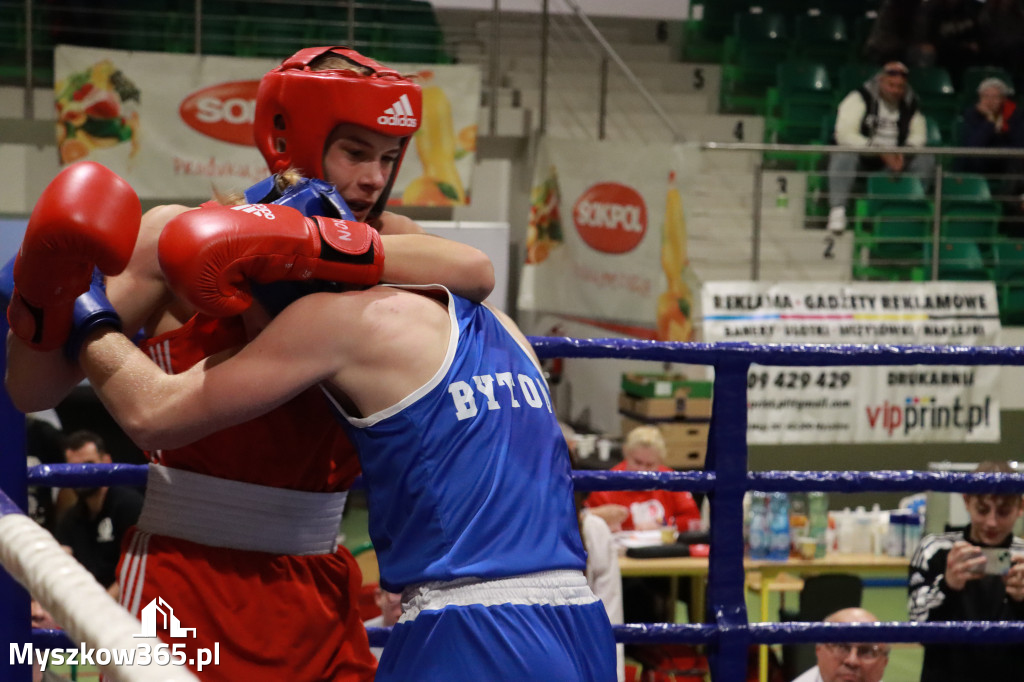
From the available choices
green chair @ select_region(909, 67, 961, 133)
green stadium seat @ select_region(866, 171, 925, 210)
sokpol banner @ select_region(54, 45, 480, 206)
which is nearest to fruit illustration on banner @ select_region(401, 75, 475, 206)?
sokpol banner @ select_region(54, 45, 480, 206)

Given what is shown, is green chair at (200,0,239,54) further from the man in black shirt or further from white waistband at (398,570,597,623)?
white waistband at (398,570,597,623)

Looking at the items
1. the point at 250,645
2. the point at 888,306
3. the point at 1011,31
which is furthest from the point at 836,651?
the point at 1011,31

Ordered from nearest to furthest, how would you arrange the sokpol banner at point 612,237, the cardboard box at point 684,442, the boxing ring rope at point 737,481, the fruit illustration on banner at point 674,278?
1. the boxing ring rope at point 737,481
2. the fruit illustration on banner at point 674,278
3. the sokpol banner at point 612,237
4. the cardboard box at point 684,442

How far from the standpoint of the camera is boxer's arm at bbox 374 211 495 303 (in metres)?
1.70

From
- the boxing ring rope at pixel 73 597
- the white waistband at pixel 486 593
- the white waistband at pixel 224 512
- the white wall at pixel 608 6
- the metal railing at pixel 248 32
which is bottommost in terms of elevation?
the white waistband at pixel 486 593

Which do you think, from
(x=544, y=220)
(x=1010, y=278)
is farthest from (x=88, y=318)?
(x=1010, y=278)

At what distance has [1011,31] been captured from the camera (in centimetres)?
1007

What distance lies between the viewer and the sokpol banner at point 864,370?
7.64m

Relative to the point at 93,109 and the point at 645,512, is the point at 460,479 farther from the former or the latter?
the point at 93,109

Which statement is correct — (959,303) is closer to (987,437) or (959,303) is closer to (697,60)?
(987,437)

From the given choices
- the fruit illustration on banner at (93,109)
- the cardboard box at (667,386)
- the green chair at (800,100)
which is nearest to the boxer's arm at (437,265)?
the cardboard box at (667,386)

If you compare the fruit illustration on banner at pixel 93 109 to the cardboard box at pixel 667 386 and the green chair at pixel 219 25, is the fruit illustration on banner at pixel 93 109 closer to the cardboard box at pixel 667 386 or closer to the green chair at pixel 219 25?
the green chair at pixel 219 25

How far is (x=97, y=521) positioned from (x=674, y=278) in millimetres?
4128

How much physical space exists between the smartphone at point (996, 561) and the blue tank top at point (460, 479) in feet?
7.03
